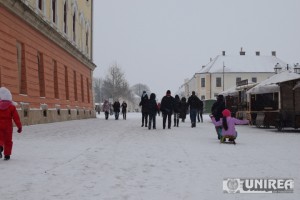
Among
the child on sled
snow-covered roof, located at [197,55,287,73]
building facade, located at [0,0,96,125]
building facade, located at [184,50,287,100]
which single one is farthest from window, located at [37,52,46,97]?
snow-covered roof, located at [197,55,287,73]

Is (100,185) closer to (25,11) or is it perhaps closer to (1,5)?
(1,5)

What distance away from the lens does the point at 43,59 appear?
24797 mm

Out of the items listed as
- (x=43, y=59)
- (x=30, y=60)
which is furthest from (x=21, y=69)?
(x=43, y=59)

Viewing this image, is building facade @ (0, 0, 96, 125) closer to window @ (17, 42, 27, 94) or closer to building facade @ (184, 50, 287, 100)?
window @ (17, 42, 27, 94)

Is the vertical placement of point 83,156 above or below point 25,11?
below

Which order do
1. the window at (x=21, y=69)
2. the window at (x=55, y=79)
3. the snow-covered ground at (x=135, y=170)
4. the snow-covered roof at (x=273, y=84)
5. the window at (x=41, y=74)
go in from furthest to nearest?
the window at (x=55, y=79)
the window at (x=41, y=74)
the window at (x=21, y=69)
the snow-covered roof at (x=273, y=84)
the snow-covered ground at (x=135, y=170)

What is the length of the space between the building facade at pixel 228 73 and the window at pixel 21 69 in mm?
60753

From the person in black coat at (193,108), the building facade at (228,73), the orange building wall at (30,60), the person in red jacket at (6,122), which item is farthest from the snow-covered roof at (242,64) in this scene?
the person in red jacket at (6,122)

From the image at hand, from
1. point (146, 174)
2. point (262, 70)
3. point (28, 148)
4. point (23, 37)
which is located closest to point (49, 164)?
point (146, 174)

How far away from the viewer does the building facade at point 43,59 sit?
19391 mm

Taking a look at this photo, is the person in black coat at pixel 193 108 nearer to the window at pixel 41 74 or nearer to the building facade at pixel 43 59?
the building facade at pixel 43 59

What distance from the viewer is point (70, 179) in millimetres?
6344

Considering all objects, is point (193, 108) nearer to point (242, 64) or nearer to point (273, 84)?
point (273, 84)

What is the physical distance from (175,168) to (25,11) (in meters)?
16.0
